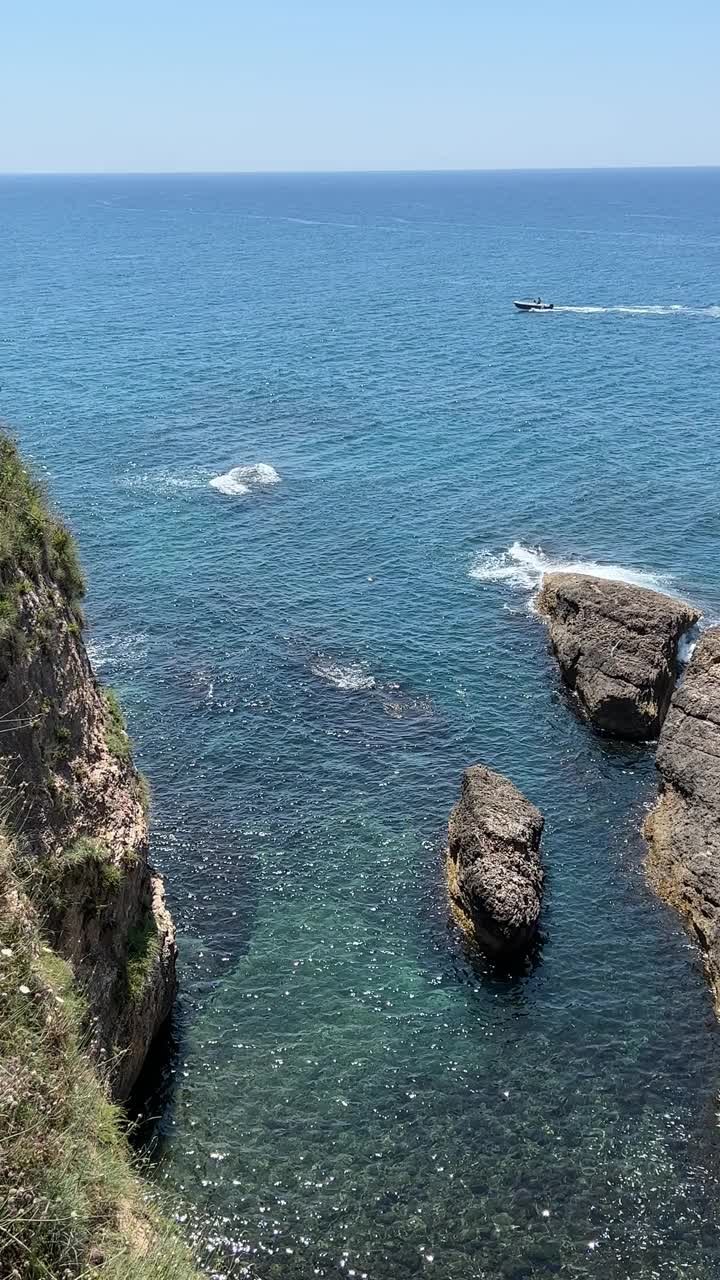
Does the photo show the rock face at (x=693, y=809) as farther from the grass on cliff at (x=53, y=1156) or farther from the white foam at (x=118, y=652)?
the white foam at (x=118, y=652)

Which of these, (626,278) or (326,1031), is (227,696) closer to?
(326,1031)

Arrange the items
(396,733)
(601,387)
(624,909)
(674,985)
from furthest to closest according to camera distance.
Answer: (601,387) → (396,733) → (624,909) → (674,985)

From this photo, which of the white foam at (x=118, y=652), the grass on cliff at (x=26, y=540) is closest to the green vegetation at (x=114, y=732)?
the grass on cliff at (x=26, y=540)

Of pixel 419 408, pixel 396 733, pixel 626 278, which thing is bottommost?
pixel 396 733

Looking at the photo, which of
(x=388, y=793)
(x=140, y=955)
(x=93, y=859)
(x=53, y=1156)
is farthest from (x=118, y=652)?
(x=53, y=1156)

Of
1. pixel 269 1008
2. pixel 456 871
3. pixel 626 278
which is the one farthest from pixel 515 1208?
pixel 626 278

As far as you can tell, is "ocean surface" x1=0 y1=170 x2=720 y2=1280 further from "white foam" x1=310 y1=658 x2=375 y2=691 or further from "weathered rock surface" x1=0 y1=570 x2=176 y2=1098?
"weathered rock surface" x1=0 y1=570 x2=176 y2=1098
